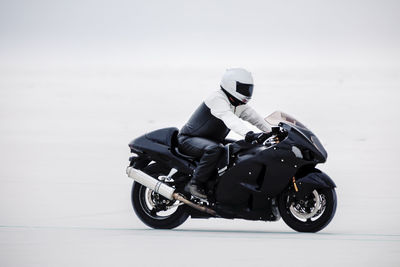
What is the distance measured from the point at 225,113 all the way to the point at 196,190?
2.89 ft

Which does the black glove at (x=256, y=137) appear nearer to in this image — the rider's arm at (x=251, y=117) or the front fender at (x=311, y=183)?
the front fender at (x=311, y=183)

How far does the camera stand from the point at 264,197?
1133cm

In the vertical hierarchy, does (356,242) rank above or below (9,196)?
above

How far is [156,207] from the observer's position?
11883 mm

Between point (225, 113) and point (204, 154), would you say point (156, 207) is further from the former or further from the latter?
point (225, 113)

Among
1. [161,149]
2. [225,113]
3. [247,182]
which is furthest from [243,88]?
[161,149]

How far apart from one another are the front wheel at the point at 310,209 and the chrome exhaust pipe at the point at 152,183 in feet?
4.00

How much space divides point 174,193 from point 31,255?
2.63 meters

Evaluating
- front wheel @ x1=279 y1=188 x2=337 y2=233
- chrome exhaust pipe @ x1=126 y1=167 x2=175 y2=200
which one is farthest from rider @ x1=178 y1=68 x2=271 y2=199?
front wheel @ x1=279 y1=188 x2=337 y2=233

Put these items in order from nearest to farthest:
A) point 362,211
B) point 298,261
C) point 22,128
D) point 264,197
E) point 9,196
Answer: point 298,261 → point 264,197 → point 362,211 → point 9,196 → point 22,128

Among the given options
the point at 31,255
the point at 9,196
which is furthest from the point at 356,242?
the point at 9,196

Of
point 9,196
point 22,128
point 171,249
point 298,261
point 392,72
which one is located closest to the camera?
point 298,261

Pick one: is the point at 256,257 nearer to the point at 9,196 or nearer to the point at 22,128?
the point at 9,196

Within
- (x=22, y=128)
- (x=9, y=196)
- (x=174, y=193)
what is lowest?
(x=22, y=128)
